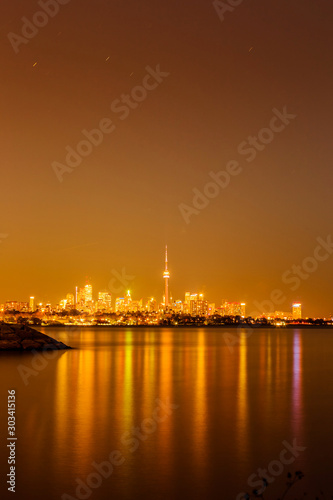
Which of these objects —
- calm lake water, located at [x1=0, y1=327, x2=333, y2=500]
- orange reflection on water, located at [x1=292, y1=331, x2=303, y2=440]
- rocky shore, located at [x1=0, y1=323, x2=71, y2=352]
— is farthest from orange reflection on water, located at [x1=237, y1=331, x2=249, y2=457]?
rocky shore, located at [x1=0, y1=323, x2=71, y2=352]

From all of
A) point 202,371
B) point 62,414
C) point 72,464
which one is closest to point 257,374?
point 202,371

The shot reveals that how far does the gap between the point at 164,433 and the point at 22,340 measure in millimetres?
27889

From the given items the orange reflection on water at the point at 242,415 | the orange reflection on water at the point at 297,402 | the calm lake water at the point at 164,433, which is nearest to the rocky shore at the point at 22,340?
the calm lake water at the point at 164,433

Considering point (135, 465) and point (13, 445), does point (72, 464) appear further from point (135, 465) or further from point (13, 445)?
point (13, 445)

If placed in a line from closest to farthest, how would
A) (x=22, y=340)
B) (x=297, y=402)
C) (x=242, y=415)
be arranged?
(x=242, y=415), (x=297, y=402), (x=22, y=340)

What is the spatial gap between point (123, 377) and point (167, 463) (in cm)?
1519

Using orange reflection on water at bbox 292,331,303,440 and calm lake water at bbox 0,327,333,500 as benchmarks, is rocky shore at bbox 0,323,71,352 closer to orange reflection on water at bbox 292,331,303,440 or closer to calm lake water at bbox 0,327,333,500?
calm lake water at bbox 0,327,333,500

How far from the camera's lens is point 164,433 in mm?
13055

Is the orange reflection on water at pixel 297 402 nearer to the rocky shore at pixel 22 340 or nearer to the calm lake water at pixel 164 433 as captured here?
the calm lake water at pixel 164 433

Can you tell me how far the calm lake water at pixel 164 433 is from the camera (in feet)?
30.5

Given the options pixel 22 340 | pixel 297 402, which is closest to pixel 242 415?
pixel 297 402

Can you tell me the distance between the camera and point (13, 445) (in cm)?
1154

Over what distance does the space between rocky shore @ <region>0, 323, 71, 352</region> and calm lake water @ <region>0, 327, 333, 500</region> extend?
12.8 metres

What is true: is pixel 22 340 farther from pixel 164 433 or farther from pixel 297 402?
pixel 164 433
